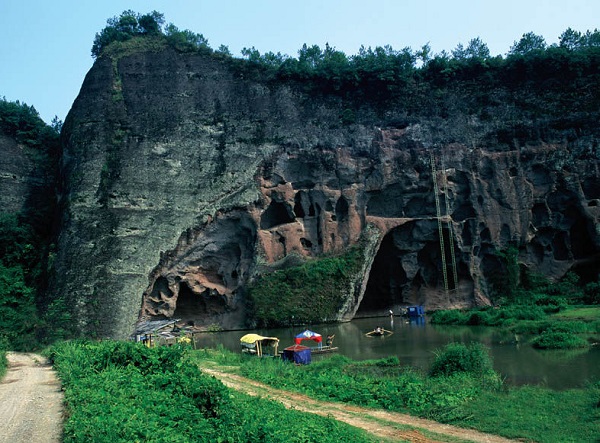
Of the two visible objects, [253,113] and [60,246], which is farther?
[253,113]

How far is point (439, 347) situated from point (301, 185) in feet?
58.0

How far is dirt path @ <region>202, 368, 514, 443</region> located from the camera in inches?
361

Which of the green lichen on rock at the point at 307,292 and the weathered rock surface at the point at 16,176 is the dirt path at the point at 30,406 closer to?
the green lichen on rock at the point at 307,292

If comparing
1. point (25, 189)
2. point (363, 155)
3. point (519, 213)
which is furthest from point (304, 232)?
point (25, 189)

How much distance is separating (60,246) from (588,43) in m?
39.6

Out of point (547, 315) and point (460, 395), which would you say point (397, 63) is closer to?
point (547, 315)

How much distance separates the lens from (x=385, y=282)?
3666 centimetres

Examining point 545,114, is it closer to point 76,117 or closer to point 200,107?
point 200,107

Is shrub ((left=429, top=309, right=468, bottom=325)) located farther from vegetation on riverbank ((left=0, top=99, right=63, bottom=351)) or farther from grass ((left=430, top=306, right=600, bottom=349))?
vegetation on riverbank ((left=0, top=99, right=63, bottom=351))

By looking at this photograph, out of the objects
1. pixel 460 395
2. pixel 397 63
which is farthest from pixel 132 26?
pixel 460 395

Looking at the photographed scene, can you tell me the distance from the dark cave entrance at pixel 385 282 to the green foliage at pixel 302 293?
5.29 m

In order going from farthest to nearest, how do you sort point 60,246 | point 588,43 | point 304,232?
point 588,43 → point 304,232 → point 60,246

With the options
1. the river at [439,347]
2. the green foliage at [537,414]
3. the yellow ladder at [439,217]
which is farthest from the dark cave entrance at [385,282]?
the green foliage at [537,414]

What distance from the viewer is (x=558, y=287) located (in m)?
32.7
